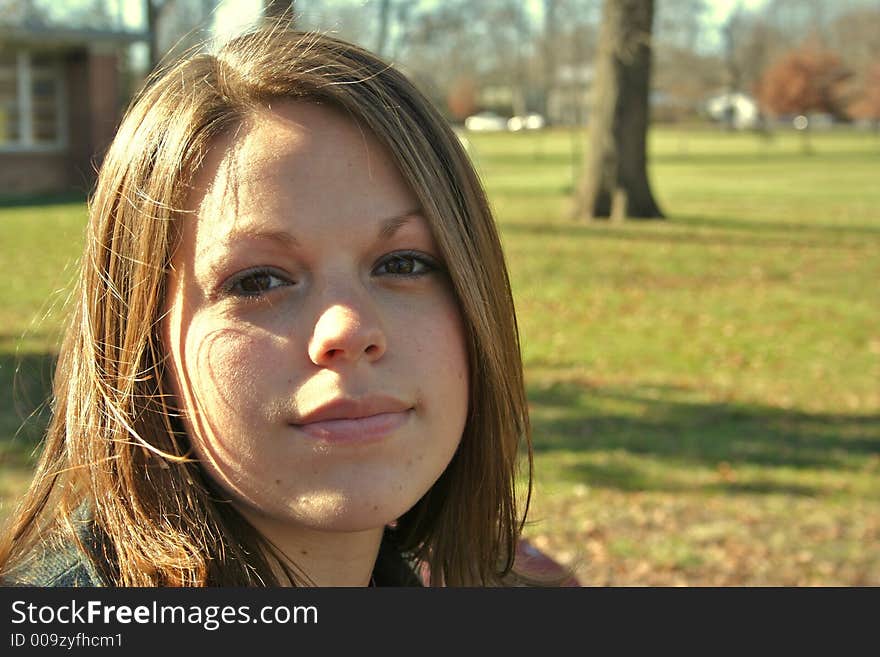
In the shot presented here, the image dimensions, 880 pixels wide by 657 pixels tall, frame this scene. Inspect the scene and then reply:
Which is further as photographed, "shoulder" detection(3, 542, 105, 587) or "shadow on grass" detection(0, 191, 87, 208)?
"shadow on grass" detection(0, 191, 87, 208)

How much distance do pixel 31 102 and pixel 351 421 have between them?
99.7 feet

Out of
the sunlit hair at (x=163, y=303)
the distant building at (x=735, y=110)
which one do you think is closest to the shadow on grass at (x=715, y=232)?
the sunlit hair at (x=163, y=303)

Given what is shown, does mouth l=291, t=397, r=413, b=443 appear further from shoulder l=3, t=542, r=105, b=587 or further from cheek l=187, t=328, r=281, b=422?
shoulder l=3, t=542, r=105, b=587

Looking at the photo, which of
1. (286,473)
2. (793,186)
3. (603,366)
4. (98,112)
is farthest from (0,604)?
(793,186)

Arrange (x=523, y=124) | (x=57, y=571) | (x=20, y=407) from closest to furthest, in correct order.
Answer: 1. (x=57, y=571)
2. (x=20, y=407)
3. (x=523, y=124)

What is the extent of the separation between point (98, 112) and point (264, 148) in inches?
1144

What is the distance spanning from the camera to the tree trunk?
68.1 feet

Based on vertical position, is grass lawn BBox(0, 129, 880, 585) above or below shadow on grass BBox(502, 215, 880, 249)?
above

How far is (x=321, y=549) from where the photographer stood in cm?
159

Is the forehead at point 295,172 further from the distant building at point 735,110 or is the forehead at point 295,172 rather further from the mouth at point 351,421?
the distant building at point 735,110

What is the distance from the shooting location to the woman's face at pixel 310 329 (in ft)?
4.43

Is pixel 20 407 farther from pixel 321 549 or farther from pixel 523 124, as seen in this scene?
pixel 523 124

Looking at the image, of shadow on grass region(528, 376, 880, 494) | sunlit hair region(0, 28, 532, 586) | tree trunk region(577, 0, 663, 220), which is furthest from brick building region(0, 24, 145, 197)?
sunlit hair region(0, 28, 532, 586)

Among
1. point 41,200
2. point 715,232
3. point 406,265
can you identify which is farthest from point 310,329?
point 41,200
